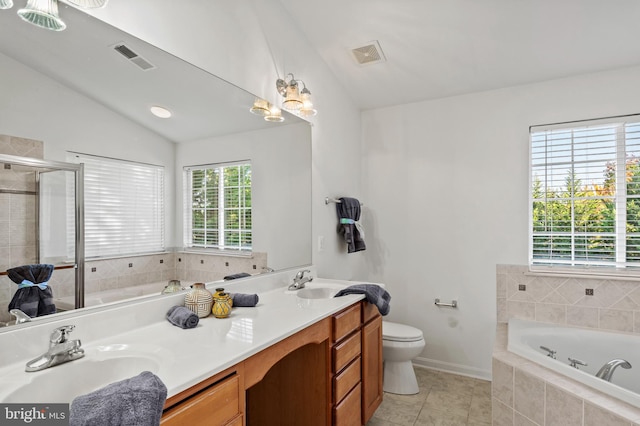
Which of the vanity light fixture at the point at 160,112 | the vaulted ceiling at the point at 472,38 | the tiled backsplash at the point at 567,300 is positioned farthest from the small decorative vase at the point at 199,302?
the tiled backsplash at the point at 567,300

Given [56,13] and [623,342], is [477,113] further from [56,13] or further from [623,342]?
[56,13]

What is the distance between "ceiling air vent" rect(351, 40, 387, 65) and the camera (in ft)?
8.54

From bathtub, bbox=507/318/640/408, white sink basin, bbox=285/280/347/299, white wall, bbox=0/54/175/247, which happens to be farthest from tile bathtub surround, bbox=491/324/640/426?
white wall, bbox=0/54/175/247

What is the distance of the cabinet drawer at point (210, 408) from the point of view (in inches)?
37.0

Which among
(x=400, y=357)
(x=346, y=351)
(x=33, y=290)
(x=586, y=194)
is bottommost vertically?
(x=400, y=357)

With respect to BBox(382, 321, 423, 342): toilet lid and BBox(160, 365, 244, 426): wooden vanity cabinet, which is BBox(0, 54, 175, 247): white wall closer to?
BBox(160, 365, 244, 426): wooden vanity cabinet

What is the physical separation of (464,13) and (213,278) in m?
2.22

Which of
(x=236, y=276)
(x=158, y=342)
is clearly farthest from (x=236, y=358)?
(x=236, y=276)

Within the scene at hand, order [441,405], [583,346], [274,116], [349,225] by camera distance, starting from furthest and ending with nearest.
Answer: [349,225] → [441,405] → [583,346] → [274,116]

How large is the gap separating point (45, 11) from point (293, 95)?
→ 1331 millimetres

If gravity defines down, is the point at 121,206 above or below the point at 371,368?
above

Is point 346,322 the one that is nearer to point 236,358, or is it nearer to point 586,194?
point 236,358

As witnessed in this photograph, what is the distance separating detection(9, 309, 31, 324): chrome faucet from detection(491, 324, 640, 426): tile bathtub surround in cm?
221

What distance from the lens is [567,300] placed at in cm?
262
